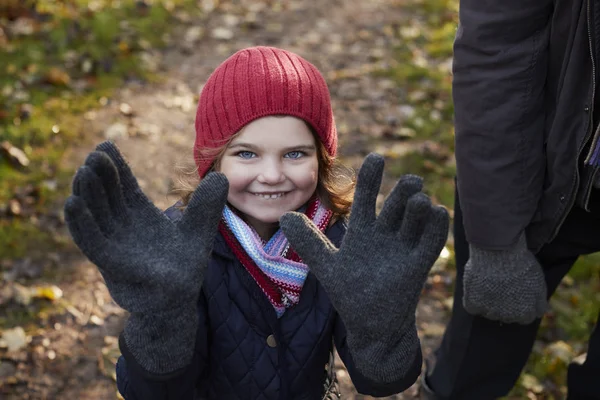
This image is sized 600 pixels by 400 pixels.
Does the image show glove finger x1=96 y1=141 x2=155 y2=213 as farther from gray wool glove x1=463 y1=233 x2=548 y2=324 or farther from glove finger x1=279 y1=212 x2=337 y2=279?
gray wool glove x1=463 y1=233 x2=548 y2=324

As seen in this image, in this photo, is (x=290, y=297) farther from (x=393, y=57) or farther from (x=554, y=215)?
(x=393, y=57)

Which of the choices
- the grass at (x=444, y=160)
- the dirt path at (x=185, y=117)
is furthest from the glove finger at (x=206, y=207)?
the grass at (x=444, y=160)

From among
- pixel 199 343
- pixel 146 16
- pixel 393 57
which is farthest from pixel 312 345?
pixel 146 16

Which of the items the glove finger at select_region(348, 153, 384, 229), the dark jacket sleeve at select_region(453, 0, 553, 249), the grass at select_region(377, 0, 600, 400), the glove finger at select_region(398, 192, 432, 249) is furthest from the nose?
the grass at select_region(377, 0, 600, 400)

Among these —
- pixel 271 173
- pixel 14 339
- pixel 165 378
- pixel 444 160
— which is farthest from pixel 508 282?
pixel 444 160

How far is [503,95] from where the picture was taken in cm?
205

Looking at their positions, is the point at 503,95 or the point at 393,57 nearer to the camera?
the point at 503,95

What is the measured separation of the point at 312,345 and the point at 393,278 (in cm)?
48

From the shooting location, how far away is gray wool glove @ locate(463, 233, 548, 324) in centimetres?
225

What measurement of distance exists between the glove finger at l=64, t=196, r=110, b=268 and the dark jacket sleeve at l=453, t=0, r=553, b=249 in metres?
1.18

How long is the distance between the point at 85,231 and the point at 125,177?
0.56ft

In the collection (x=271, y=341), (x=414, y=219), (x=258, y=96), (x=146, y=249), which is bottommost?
(x=271, y=341)

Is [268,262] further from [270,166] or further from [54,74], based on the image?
[54,74]

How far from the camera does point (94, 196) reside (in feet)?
4.99
